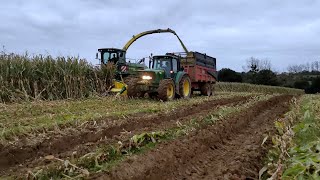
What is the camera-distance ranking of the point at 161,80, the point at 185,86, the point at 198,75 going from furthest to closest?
the point at 198,75 → the point at 185,86 → the point at 161,80

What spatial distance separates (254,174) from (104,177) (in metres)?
1.89

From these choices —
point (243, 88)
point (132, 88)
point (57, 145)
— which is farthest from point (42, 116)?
point (243, 88)

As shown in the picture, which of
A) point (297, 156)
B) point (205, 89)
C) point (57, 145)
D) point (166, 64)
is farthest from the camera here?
point (205, 89)

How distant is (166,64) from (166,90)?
5.64ft

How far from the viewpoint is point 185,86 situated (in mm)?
17016

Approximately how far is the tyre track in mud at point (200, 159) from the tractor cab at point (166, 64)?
7822 mm

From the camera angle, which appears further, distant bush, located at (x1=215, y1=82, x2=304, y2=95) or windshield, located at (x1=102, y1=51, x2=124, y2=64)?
distant bush, located at (x1=215, y1=82, x2=304, y2=95)

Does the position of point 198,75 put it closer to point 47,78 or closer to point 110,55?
point 110,55

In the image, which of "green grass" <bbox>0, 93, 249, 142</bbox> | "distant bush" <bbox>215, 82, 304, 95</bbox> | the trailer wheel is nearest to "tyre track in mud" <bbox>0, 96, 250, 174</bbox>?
"green grass" <bbox>0, 93, 249, 142</bbox>

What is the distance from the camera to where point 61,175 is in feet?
14.8

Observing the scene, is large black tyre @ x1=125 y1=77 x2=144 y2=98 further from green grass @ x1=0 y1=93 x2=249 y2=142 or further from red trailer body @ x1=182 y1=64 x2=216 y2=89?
red trailer body @ x1=182 y1=64 x2=216 y2=89

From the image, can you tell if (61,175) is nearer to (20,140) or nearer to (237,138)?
(20,140)

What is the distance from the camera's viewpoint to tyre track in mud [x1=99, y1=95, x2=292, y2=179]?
490 centimetres

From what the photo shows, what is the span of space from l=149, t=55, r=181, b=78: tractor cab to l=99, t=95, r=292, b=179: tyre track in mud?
7822 mm
